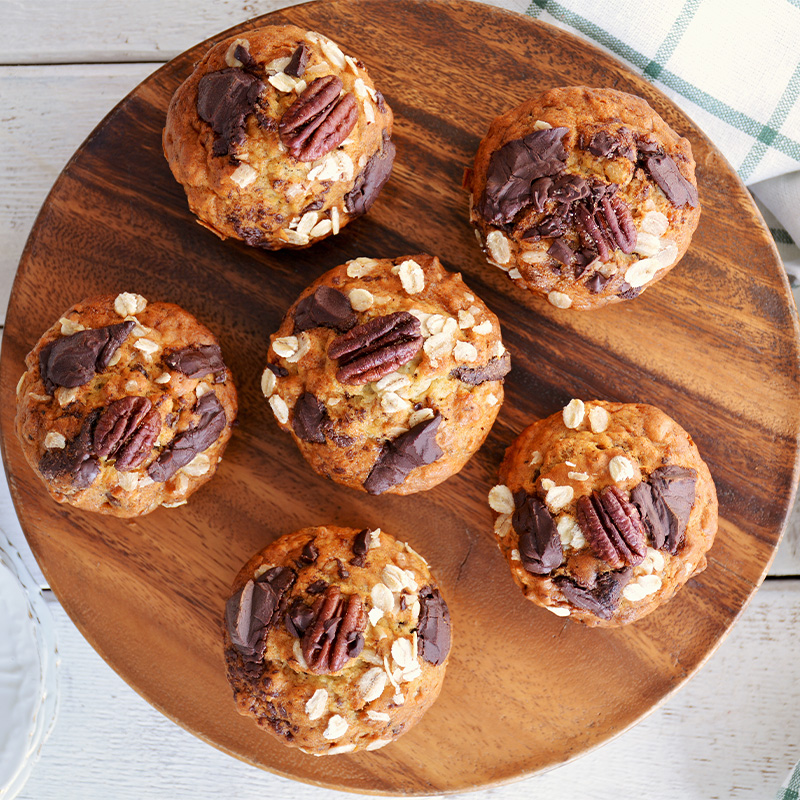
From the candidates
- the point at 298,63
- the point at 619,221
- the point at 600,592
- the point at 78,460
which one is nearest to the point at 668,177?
the point at 619,221

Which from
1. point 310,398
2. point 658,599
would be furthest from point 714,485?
point 310,398

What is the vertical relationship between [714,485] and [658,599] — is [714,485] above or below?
above

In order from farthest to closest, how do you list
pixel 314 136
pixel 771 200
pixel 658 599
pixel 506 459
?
pixel 771 200, pixel 506 459, pixel 658 599, pixel 314 136

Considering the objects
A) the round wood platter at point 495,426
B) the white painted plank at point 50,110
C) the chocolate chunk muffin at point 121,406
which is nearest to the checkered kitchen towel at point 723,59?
the round wood platter at point 495,426

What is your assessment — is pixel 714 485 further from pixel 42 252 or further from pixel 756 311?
pixel 42 252

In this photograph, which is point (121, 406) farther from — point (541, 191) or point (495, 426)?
point (541, 191)

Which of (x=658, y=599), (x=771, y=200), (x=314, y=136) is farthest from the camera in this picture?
(x=771, y=200)
